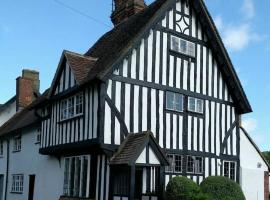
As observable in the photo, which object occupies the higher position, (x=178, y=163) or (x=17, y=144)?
(x=17, y=144)

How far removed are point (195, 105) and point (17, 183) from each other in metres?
13.2

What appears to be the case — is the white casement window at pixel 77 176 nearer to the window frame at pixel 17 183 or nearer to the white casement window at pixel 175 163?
the white casement window at pixel 175 163

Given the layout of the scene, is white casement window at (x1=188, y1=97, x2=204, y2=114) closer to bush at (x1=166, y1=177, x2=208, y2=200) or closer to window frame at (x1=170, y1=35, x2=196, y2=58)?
window frame at (x1=170, y1=35, x2=196, y2=58)

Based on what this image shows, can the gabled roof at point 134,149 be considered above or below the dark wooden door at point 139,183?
above

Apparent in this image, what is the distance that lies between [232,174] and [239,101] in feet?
12.4

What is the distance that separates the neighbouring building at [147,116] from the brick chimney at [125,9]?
297cm

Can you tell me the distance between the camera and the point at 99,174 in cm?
2019

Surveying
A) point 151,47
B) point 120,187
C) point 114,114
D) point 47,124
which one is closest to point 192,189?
point 120,187

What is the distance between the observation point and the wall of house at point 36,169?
2384 cm

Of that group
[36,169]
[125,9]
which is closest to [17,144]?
[36,169]

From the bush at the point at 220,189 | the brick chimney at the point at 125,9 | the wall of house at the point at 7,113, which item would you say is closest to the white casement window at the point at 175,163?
the bush at the point at 220,189

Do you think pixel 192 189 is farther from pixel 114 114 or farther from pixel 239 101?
pixel 239 101

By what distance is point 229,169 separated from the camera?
953 inches

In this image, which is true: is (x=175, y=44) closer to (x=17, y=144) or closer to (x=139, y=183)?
(x=139, y=183)
